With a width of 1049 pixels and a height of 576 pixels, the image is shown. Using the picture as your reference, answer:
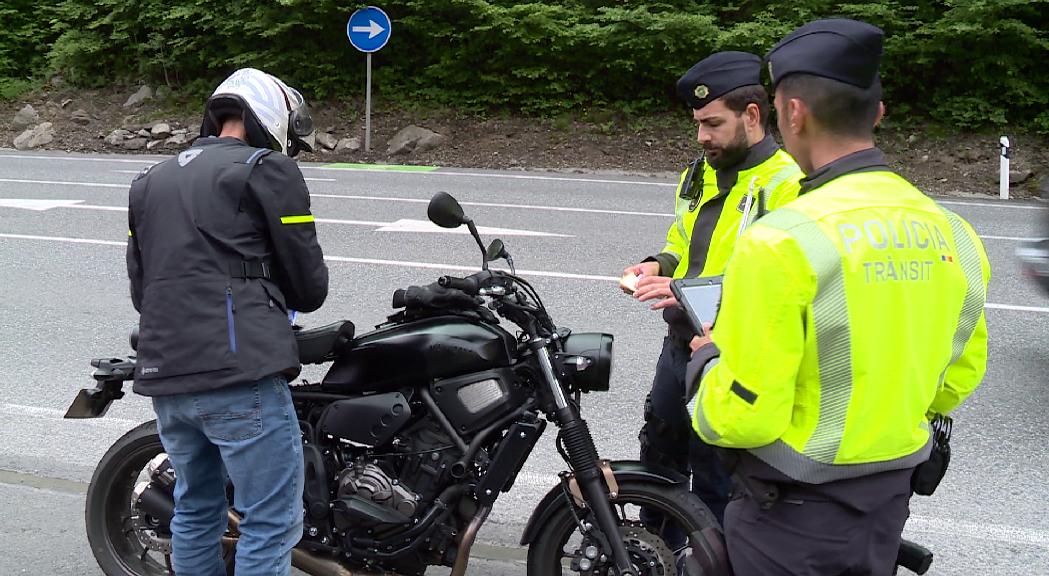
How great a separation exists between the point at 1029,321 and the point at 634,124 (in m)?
11.0

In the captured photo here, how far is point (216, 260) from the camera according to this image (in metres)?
2.64

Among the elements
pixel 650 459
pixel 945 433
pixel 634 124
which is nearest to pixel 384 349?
pixel 650 459

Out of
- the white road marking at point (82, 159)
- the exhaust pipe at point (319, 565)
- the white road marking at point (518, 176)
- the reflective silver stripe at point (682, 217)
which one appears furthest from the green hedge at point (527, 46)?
the exhaust pipe at point (319, 565)

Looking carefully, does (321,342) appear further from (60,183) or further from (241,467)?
(60,183)

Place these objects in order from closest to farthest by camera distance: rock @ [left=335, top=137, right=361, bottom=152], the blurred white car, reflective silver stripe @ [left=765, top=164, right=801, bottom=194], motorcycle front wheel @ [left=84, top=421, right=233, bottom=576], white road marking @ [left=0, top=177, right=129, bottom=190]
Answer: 1. reflective silver stripe @ [left=765, top=164, right=801, bottom=194]
2. motorcycle front wheel @ [left=84, top=421, right=233, bottom=576]
3. the blurred white car
4. white road marking @ [left=0, top=177, right=129, bottom=190]
5. rock @ [left=335, top=137, right=361, bottom=152]

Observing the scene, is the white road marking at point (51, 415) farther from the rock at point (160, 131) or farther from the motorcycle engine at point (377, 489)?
the rock at point (160, 131)

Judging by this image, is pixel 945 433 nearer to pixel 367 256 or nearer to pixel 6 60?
pixel 367 256

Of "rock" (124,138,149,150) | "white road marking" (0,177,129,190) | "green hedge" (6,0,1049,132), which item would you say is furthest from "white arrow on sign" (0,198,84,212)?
"green hedge" (6,0,1049,132)

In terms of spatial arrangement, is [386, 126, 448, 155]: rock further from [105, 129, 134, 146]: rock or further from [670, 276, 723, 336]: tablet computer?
[670, 276, 723, 336]: tablet computer

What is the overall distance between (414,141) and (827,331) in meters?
15.7

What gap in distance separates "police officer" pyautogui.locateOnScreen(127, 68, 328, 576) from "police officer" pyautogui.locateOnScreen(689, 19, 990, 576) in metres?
1.31

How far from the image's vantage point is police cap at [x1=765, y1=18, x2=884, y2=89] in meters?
1.91

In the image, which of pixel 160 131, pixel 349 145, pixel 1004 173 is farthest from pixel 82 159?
pixel 1004 173

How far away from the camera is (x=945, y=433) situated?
7.55 feet
